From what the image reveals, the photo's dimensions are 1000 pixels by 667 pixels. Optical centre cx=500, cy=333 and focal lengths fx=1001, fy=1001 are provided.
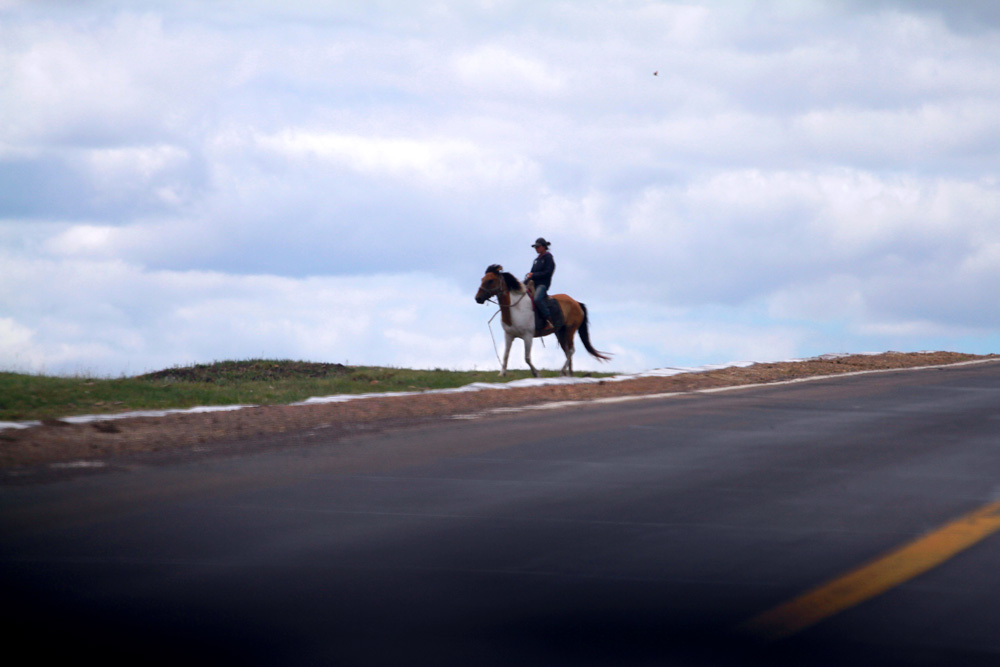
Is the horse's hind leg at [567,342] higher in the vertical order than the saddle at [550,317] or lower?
lower

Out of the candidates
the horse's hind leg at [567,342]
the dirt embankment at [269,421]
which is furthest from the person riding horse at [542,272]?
the dirt embankment at [269,421]

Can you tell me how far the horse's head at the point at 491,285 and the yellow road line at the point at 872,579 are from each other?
55.4 feet

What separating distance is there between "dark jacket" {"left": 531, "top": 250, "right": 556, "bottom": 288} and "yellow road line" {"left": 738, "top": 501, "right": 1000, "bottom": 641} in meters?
16.8

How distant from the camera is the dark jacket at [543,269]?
23.6 metres

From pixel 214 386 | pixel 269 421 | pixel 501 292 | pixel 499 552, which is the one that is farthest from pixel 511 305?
pixel 499 552

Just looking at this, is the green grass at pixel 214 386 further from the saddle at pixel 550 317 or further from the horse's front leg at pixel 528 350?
the saddle at pixel 550 317

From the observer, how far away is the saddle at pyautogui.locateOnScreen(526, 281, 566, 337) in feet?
78.1

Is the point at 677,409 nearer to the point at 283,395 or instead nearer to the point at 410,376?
the point at 283,395

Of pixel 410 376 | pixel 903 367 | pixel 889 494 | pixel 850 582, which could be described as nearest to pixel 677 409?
pixel 889 494

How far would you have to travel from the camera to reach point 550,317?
24453 millimetres

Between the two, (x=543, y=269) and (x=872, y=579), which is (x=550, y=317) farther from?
(x=872, y=579)

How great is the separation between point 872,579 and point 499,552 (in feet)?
6.90

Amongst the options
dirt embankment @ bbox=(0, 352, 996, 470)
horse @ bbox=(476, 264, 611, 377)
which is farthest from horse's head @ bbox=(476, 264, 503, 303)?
dirt embankment @ bbox=(0, 352, 996, 470)

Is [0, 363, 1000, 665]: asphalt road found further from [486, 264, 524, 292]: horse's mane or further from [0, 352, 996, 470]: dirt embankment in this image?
[486, 264, 524, 292]: horse's mane
